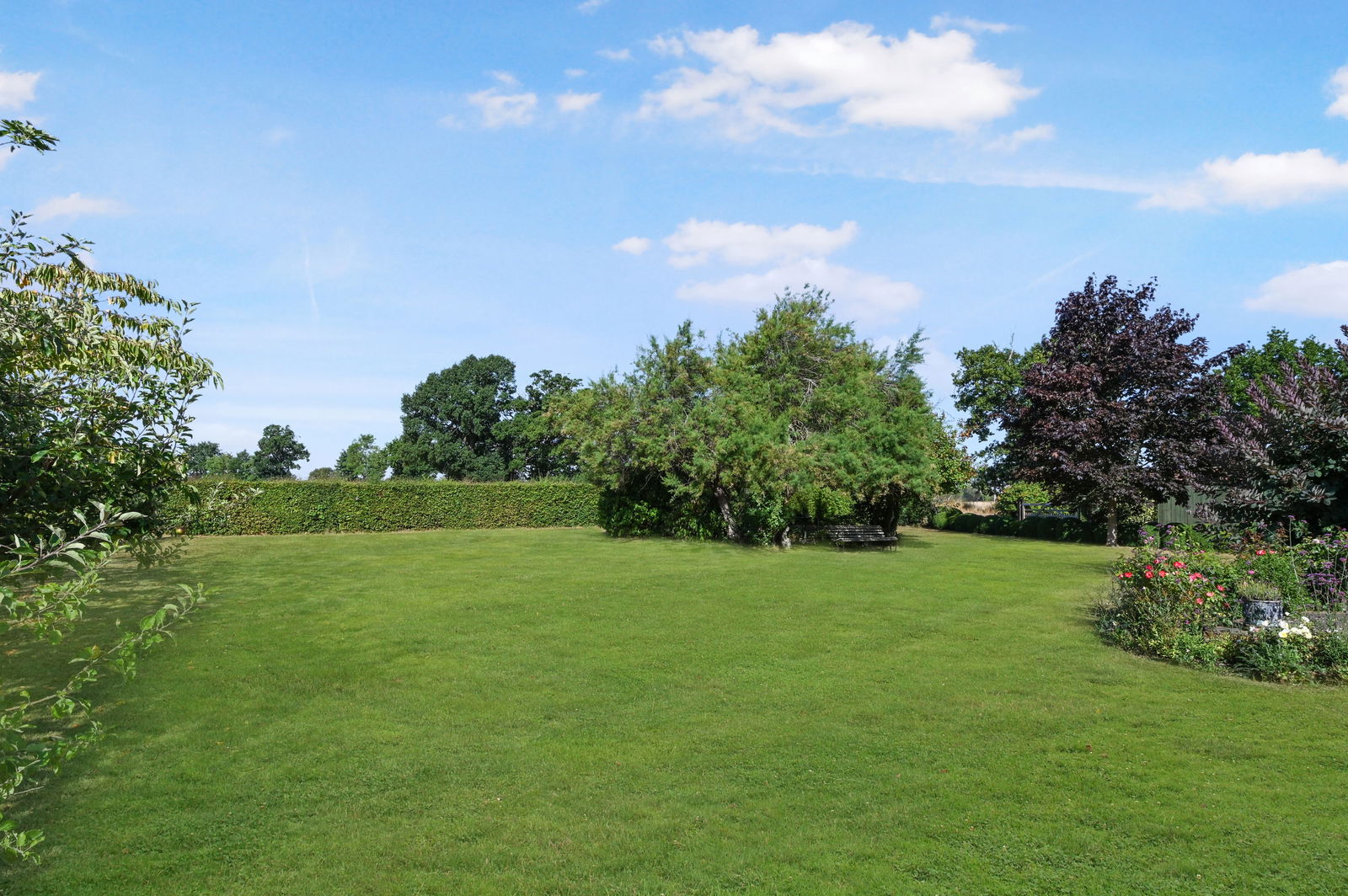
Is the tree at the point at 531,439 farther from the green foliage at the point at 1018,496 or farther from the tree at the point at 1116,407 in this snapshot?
the tree at the point at 1116,407

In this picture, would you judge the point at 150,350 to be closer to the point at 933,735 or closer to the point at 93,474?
the point at 93,474

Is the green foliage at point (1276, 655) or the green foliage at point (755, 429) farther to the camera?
the green foliage at point (755, 429)

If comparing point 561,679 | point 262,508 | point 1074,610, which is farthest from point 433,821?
point 262,508

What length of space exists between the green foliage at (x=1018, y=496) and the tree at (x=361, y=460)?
171 ft

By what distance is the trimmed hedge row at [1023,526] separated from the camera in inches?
1298

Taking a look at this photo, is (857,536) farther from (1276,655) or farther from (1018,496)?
(1018,496)

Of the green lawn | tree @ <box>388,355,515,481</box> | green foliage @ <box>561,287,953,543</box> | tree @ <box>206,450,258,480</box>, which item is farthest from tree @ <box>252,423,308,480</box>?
the green lawn

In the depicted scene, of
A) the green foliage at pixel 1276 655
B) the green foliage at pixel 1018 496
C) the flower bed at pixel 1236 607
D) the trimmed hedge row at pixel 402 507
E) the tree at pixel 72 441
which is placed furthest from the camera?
the green foliage at pixel 1018 496

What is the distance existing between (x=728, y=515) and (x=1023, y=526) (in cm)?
1775

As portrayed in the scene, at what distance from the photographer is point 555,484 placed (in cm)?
3747

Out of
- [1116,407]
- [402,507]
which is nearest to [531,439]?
[402,507]

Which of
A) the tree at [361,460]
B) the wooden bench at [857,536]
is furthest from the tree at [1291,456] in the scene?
the tree at [361,460]

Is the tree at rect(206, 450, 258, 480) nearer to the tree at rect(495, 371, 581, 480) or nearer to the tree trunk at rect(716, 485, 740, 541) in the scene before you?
the tree at rect(495, 371, 581, 480)

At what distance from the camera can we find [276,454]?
276 feet
